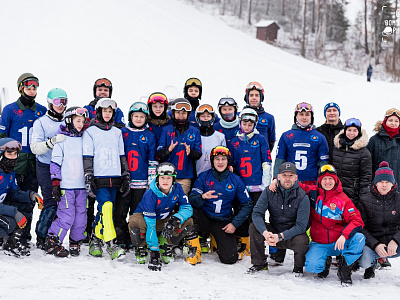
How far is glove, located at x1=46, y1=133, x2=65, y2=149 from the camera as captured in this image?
16.6ft

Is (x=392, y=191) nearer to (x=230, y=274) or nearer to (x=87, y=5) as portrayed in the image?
(x=230, y=274)

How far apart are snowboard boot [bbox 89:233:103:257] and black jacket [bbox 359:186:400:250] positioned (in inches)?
122

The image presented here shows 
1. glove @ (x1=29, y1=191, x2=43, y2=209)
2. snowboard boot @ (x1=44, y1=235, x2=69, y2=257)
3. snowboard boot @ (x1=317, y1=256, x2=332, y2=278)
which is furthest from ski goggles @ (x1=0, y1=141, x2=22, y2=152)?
snowboard boot @ (x1=317, y1=256, x2=332, y2=278)

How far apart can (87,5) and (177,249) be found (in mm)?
28352

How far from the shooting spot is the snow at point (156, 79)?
4.13m

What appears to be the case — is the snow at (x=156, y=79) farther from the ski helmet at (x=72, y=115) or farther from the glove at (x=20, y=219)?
the ski helmet at (x=72, y=115)

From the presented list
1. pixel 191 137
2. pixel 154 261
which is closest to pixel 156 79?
pixel 191 137

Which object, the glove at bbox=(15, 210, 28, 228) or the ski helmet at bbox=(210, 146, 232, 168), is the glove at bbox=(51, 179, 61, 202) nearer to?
the glove at bbox=(15, 210, 28, 228)

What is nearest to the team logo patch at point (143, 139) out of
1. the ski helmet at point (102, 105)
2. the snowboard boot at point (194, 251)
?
the ski helmet at point (102, 105)

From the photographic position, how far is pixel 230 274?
4641mm

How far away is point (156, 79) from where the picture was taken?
1986 cm

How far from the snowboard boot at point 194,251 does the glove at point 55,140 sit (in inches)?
78.3

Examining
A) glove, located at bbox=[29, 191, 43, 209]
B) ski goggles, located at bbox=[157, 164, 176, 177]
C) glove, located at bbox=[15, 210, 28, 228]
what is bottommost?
glove, located at bbox=[15, 210, 28, 228]

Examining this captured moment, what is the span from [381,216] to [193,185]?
7.58ft
